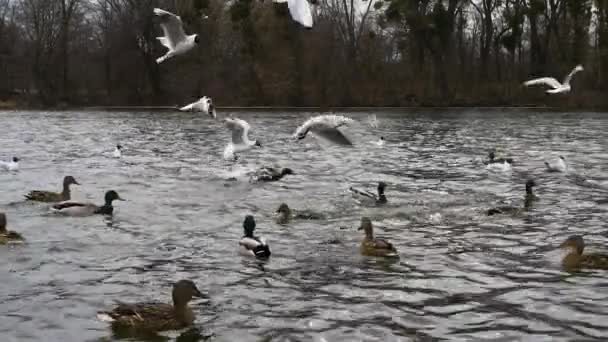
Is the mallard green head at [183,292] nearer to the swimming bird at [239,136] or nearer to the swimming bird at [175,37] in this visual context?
the swimming bird at [175,37]

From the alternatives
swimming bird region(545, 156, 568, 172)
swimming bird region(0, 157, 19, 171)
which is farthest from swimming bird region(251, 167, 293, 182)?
swimming bird region(545, 156, 568, 172)

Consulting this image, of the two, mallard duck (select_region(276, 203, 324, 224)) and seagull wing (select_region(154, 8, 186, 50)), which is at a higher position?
seagull wing (select_region(154, 8, 186, 50))

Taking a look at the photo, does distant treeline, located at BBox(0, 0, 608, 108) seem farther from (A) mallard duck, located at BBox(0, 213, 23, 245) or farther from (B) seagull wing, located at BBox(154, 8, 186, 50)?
(A) mallard duck, located at BBox(0, 213, 23, 245)

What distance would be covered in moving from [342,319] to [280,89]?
168ft

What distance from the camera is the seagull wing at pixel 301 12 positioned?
9.55 meters

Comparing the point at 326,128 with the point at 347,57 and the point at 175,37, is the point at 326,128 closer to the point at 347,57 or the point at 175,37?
the point at 175,37

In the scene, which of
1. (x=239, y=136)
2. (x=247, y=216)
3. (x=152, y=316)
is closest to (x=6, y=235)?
(x=247, y=216)

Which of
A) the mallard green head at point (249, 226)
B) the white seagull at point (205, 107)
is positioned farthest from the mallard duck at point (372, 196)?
the mallard green head at point (249, 226)

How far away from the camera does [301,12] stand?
980 cm

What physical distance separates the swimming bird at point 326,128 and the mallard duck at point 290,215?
1267mm

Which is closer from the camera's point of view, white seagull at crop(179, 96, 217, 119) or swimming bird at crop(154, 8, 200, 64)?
swimming bird at crop(154, 8, 200, 64)

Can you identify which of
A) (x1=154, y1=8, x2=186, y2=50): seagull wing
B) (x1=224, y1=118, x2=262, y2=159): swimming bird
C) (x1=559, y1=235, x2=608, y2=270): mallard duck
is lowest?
(x1=559, y1=235, x2=608, y2=270): mallard duck

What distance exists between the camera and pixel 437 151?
25422 mm

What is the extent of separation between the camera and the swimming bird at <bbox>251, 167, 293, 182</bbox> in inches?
702
